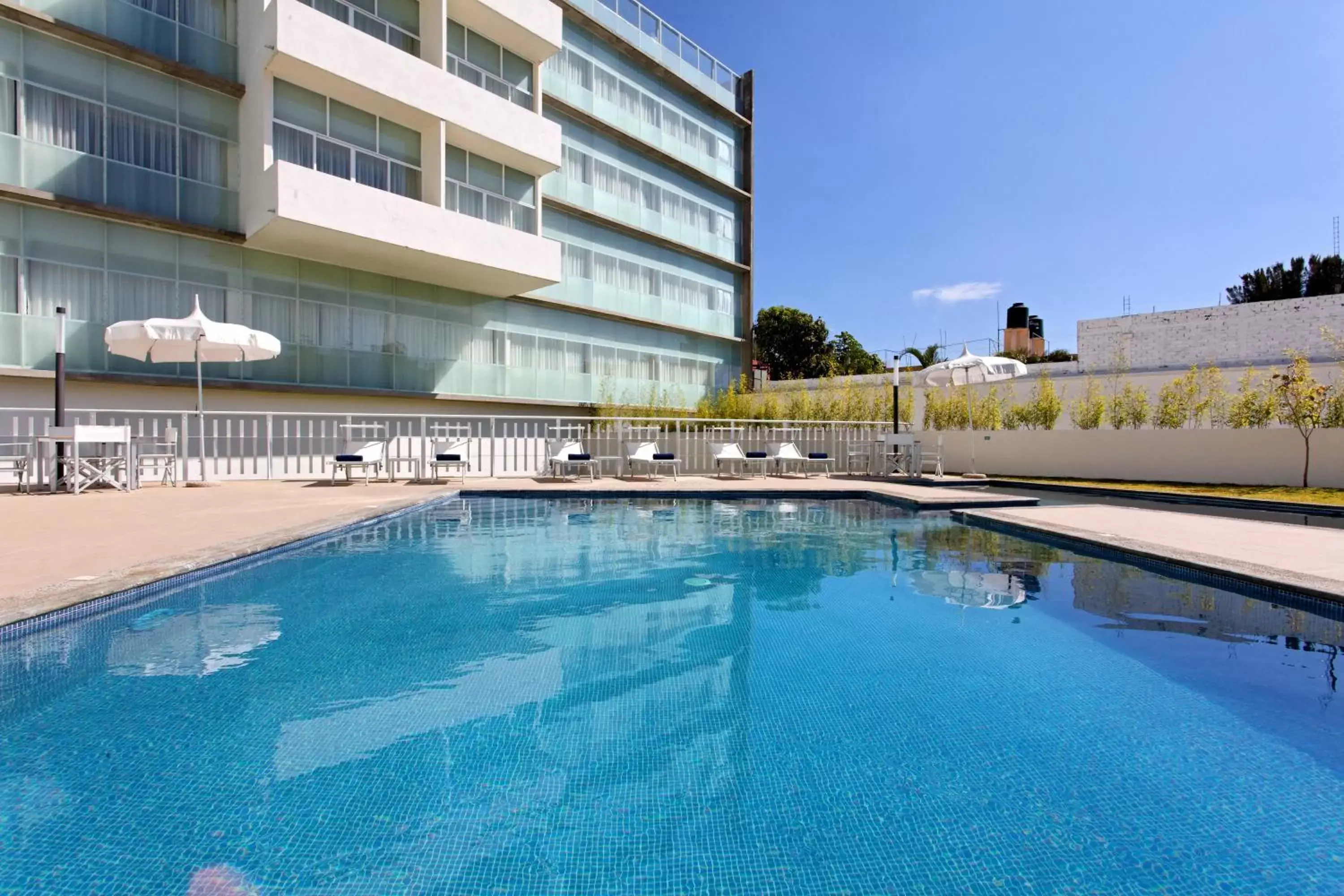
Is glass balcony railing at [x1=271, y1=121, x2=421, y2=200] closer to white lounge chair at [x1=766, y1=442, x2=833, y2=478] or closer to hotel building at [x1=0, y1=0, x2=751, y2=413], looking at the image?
hotel building at [x1=0, y1=0, x2=751, y2=413]

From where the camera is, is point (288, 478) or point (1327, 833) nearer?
point (1327, 833)

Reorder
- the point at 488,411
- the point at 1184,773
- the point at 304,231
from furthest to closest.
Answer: the point at 488,411 < the point at 304,231 < the point at 1184,773

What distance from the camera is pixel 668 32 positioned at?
22.0 meters

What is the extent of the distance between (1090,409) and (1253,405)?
9.59 feet

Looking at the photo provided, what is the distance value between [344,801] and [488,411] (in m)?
16.2

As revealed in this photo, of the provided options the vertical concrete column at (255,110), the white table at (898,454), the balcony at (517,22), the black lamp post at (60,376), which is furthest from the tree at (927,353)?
the black lamp post at (60,376)

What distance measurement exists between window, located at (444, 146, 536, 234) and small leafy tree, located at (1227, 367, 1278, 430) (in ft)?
53.8

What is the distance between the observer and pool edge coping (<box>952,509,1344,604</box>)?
4.14m

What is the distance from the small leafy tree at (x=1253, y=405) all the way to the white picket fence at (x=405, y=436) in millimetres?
6961

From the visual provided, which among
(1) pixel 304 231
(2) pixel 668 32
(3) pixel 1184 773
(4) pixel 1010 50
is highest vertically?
(2) pixel 668 32

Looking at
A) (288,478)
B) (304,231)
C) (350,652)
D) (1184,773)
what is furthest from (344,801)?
(304,231)

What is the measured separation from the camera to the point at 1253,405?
531 inches

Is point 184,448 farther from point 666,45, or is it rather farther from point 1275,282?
point 1275,282

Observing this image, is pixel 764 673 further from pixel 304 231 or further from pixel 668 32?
pixel 668 32
